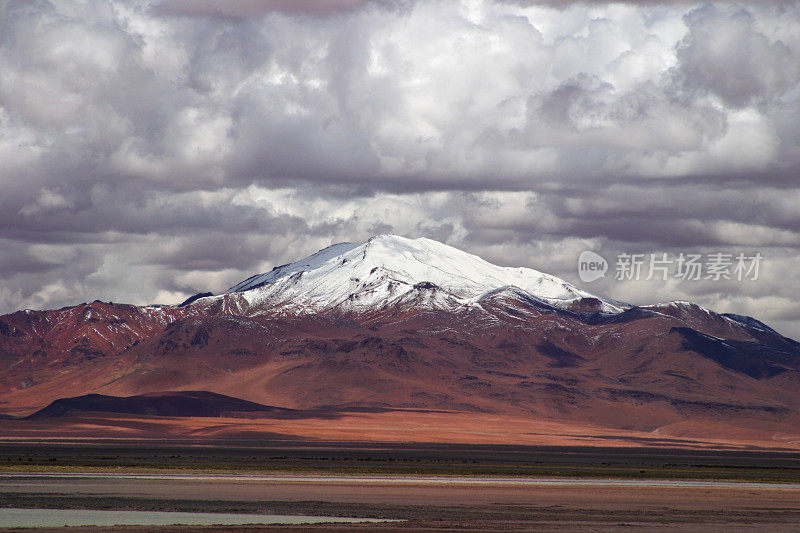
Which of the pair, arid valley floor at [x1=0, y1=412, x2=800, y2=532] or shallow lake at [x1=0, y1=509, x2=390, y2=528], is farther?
arid valley floor at [x1=0, y1=412, x2=800, y2=532]

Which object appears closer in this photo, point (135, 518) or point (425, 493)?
point (135, 518)

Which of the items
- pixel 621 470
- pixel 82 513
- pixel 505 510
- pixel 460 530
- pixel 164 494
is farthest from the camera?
pixel 621 470

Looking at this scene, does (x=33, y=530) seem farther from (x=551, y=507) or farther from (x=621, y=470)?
(x=621, y=470)

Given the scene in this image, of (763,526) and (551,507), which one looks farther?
(551,507)

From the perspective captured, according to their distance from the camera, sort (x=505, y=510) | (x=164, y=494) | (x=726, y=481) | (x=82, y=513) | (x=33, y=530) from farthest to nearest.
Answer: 1. (x=726, y=481)
2. (x=164, y=494)
3. (x=505, y=510)
4. (x=82, y=513)
5. (x=33, y=530)

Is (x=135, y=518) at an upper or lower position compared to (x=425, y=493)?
lower

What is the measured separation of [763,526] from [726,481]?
128 feet

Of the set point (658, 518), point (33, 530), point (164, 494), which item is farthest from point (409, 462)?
point (33, 530)

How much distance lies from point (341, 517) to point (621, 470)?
198ft

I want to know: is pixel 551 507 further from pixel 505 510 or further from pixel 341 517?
pixel 341 517

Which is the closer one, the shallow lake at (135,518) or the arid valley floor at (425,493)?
the shallow lake at (135,518)

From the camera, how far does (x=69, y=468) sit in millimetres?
92750

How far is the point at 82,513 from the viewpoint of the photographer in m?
53.3

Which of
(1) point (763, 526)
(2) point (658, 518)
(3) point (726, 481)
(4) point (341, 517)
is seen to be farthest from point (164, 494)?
(3) point (726, 481)
